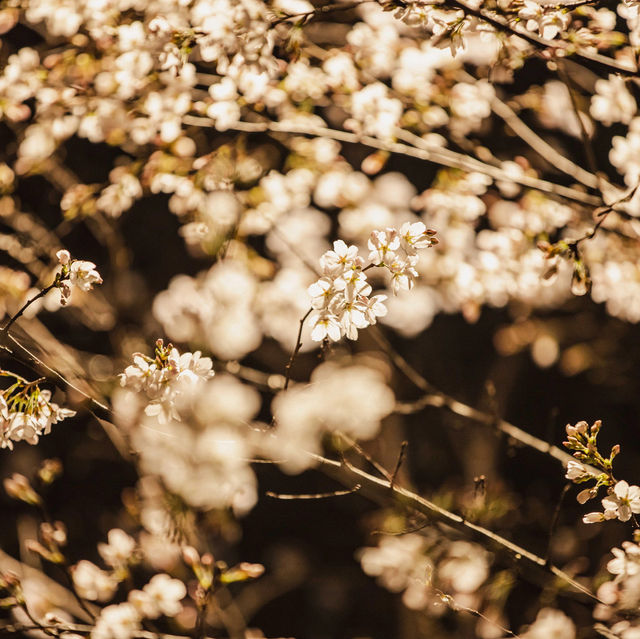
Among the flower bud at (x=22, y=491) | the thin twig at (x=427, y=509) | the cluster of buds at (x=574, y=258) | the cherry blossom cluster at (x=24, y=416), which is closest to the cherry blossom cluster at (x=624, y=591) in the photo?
the thin twig at (x=427, y=509)

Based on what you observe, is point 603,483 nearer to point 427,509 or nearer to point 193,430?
point 427,509

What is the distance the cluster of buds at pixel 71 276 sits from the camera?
126cm

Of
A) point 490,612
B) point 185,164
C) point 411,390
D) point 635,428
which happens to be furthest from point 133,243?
point 635,428

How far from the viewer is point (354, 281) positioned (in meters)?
1.24

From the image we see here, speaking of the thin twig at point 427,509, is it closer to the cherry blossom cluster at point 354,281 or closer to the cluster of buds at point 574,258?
the cherry blossom cluster at point 354,281

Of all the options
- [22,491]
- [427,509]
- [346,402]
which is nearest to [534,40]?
[427,509]

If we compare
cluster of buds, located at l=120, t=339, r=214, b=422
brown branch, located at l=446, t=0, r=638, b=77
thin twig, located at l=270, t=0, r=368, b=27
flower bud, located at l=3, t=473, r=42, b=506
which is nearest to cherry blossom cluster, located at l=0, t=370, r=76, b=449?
cluster of buds, located at l=120, t=339, r=214, b=422

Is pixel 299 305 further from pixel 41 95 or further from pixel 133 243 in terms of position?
pixel 133 243

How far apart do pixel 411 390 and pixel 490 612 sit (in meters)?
2.81

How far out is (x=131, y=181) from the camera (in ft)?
7.06

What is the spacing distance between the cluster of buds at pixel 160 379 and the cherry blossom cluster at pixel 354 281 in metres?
0.34

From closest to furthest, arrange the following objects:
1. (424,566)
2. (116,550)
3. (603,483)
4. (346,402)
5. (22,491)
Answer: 1. (603,483)
2. (22,491)
3. (116,550)
4. (424,566)
5. (346,402)

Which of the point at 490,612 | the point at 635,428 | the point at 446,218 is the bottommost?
the point at 635,428

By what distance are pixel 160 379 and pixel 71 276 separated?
33 cm
